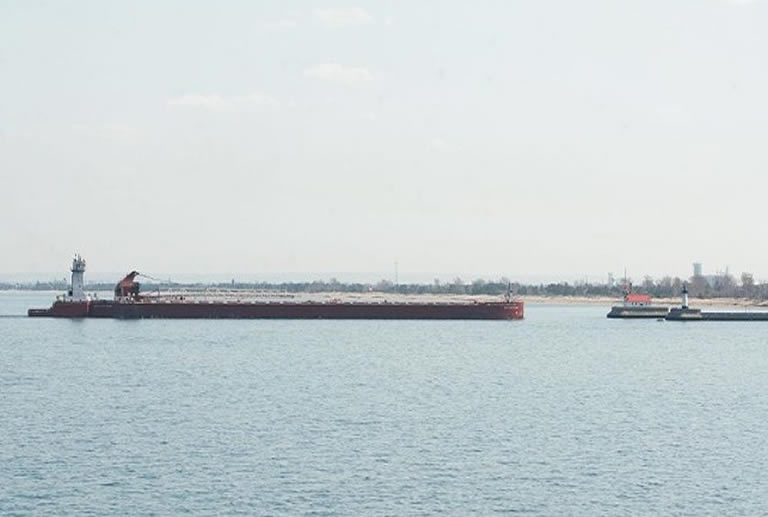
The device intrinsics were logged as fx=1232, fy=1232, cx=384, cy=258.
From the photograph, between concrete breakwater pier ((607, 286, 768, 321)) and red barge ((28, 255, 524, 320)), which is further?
concrete breakwater pier ((607, 286, 768, 321))

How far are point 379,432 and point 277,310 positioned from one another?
94.9 m

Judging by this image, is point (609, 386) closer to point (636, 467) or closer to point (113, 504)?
point (636, 467)

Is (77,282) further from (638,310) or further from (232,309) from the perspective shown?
(638,310)

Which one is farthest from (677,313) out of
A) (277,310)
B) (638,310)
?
(277,310)

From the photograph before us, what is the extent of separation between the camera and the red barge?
131375mm

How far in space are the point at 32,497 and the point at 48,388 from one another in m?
26.5

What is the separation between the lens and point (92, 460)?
1491 inches

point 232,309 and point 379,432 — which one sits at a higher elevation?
point 232,309

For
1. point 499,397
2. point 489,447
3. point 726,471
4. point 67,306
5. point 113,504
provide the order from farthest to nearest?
point 67,306 → point 499,397 → point 489,447 → point 726,471 → point 113,504

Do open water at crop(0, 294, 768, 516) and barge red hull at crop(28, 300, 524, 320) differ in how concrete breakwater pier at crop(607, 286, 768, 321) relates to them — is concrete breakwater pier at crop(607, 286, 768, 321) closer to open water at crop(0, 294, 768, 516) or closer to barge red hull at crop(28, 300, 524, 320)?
barge red hull at crop(28, 300, 524, 320)

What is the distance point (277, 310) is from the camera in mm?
138250

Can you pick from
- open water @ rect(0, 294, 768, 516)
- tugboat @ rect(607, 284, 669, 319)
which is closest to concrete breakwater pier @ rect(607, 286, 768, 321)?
tugboat @ rect(607, 284, 669, 319)

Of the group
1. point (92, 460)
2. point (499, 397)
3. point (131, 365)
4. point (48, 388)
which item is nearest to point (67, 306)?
point (131, 365)

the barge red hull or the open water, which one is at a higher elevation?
the barge red hull
